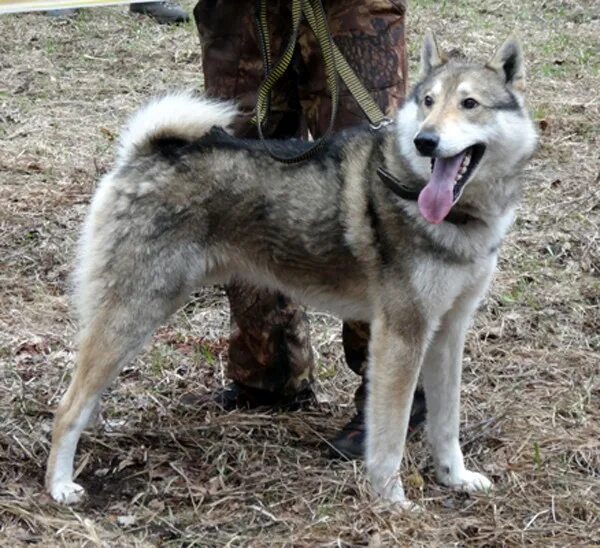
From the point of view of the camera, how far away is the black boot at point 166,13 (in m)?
9.91

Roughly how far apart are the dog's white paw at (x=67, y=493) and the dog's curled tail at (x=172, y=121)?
3.49 feet

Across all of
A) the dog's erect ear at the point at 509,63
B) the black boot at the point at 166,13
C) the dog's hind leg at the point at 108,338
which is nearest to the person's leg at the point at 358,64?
the dog's erect ear at the point at 509,63

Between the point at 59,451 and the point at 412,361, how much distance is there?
1143 mm

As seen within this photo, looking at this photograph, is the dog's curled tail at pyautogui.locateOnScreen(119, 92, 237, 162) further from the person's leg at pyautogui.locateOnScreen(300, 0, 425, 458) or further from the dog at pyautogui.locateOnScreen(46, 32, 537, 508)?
the person's leg at pyautogui.locateOnScreen(300, 0, 425, 458)

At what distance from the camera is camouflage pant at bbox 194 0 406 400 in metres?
3.75

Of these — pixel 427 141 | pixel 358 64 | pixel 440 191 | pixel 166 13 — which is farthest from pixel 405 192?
pixel 166 13

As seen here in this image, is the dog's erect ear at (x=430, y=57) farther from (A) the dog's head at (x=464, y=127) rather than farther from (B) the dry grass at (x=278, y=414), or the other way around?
(B) the dry grass at (x=278, y=414)

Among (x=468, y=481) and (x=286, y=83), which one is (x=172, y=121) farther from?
(x=468, y=481)

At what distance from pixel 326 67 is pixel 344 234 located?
0.58m

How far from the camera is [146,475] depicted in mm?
3711

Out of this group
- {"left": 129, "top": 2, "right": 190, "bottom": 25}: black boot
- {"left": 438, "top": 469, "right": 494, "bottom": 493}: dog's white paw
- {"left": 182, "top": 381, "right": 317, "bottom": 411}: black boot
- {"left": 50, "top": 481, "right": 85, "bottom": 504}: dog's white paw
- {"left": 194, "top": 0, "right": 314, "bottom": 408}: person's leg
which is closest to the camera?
{"left": 50, "top": 481, "right": 85, "bottom": 504}: dog's white paw

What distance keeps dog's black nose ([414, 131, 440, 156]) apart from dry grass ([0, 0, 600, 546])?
1.07 meters

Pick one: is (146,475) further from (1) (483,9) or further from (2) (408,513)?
(1) (483,9)

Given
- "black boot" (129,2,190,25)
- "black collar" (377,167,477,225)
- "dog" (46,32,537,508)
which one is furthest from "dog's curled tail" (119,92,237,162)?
"black boot" (129,2,190,25)
